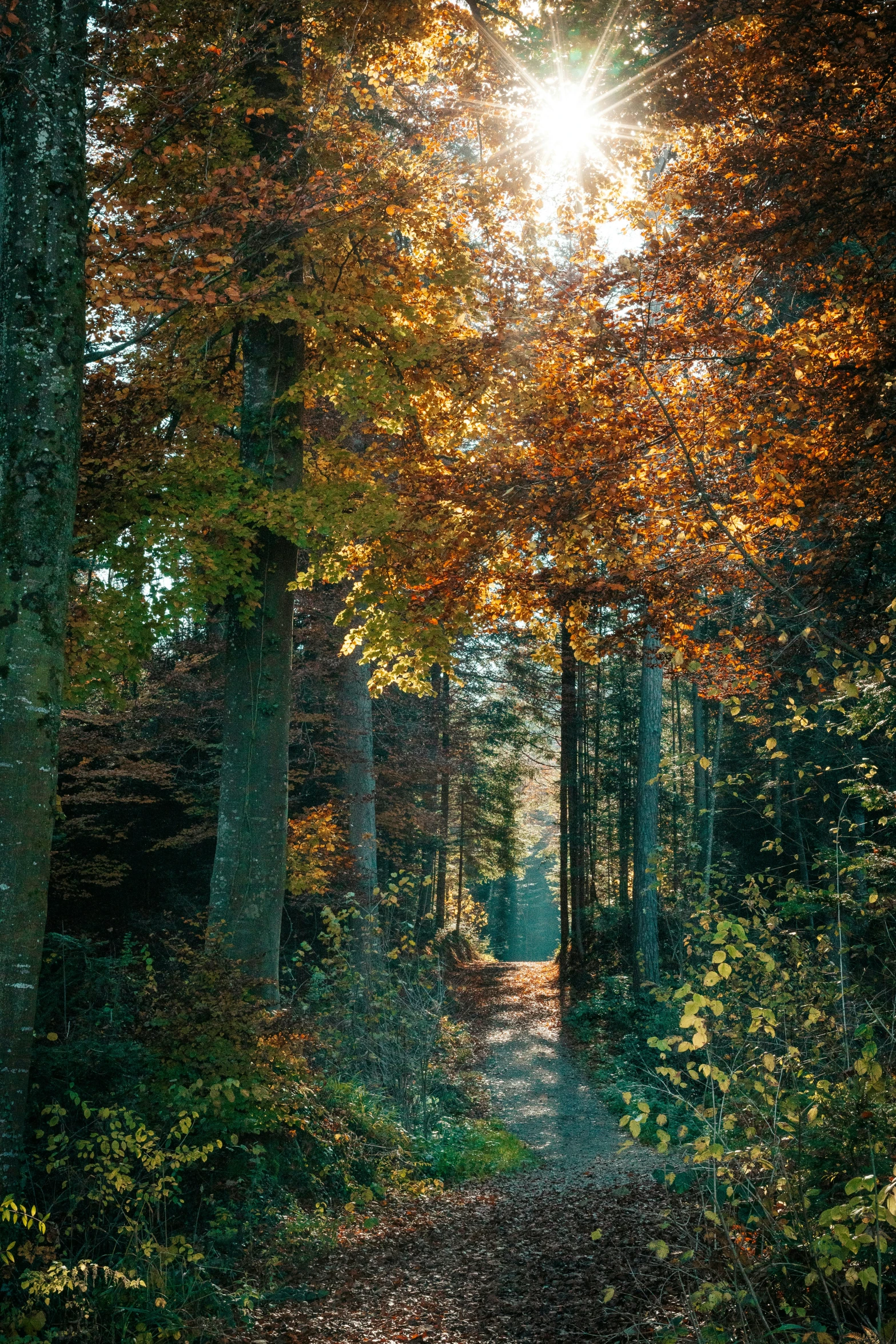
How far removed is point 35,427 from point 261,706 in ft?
12.2

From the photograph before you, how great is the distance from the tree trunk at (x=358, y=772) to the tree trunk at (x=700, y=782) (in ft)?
26.8

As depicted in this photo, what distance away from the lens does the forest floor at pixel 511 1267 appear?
5.10m

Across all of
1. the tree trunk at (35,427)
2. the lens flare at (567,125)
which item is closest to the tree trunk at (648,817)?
the lens flare at (567,125)

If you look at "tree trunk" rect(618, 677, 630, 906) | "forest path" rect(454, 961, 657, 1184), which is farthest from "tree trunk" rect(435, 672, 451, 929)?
"tree trunk" rect(618, 677, 630, 906)

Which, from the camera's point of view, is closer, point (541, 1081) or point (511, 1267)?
point (511, 1267)

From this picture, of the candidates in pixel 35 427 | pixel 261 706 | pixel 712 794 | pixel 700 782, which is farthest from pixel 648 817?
pixel 35 427

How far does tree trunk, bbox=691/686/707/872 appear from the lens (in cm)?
2088

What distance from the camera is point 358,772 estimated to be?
14891 mm

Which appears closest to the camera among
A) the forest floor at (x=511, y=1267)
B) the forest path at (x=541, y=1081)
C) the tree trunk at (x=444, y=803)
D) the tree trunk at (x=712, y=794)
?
the forest floor at (x=511, y=1267)

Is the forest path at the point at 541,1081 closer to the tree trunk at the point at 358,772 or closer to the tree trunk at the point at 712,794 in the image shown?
the tree trunk at the point at 712,794

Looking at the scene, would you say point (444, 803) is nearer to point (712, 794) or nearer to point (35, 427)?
point (712, 794)

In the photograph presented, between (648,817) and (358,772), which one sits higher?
(358,772)

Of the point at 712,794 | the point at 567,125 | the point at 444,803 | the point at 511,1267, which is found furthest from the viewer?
the point at 444,803

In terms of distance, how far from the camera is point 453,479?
8.27 meters
